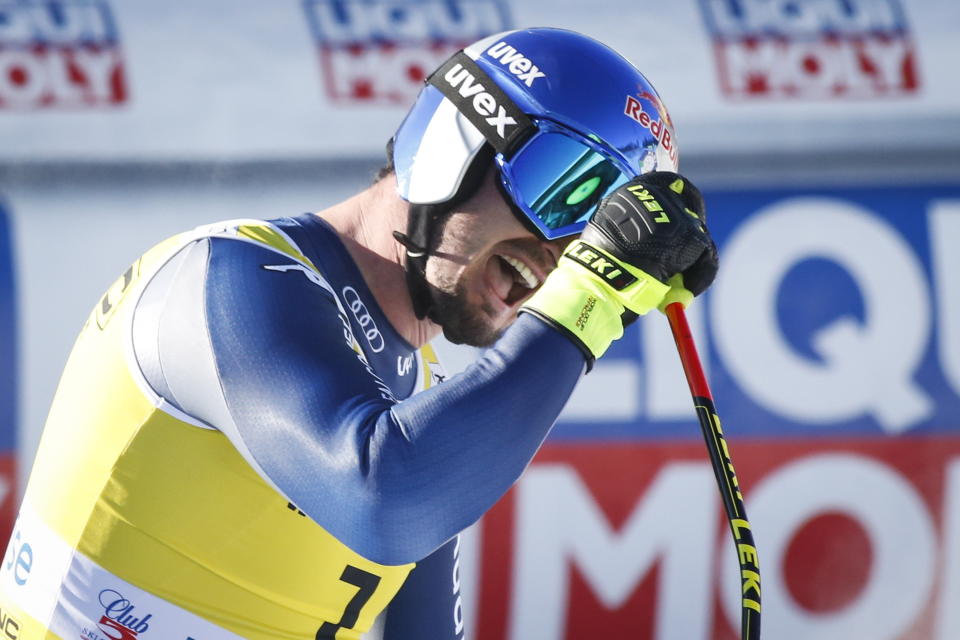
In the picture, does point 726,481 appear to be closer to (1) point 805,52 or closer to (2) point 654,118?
(2) point 654,118

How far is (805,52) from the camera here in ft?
12.6

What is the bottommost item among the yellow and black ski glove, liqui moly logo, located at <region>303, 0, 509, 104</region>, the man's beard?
liqui moly logo, located at <region>303, 0, 509, 104</region>

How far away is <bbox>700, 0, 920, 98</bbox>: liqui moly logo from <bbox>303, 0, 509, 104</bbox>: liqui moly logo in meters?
0.72

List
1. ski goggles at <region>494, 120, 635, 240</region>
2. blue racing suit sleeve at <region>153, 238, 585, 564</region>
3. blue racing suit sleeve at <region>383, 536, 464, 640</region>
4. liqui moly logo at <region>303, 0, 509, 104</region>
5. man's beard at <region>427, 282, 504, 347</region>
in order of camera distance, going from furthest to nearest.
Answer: liqui moly logo at <region>303, 0, 509, 104</region> → blue racing suit sleeve at <region>383, 536, 464, 640</region> → man's beard at <region>427, 282, 504, 347</region> → ski goggles at <region>494, 120, 635, 240</region> → blue racing suit sleeve at <region>153, 238, 585, 564</region>

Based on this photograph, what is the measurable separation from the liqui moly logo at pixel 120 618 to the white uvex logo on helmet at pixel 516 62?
0.89 m

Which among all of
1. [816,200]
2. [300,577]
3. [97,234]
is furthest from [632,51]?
[300,577]

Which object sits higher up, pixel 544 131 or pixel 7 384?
pixel 544 131

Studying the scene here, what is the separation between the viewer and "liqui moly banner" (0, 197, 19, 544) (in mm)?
3586

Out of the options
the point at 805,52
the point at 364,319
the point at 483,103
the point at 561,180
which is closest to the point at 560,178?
the point at 561,180

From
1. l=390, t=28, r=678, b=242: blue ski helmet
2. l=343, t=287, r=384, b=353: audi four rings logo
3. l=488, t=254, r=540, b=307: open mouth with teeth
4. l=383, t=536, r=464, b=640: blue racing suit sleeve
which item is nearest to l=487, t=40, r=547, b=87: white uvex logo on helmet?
l=390, t=28, r=678, b=242: blue ski helmet

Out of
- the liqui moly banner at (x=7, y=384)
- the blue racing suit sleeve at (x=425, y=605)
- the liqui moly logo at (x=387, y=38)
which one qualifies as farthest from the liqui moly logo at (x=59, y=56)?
the blue racing suit sleeve at (x=425, y=605)

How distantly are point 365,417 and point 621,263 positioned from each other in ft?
1.25

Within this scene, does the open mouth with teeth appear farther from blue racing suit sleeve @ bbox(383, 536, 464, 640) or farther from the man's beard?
blue racing suit sleeve @ bbox(383, 536, 464, 640)

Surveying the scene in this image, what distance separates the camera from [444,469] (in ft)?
4.40
